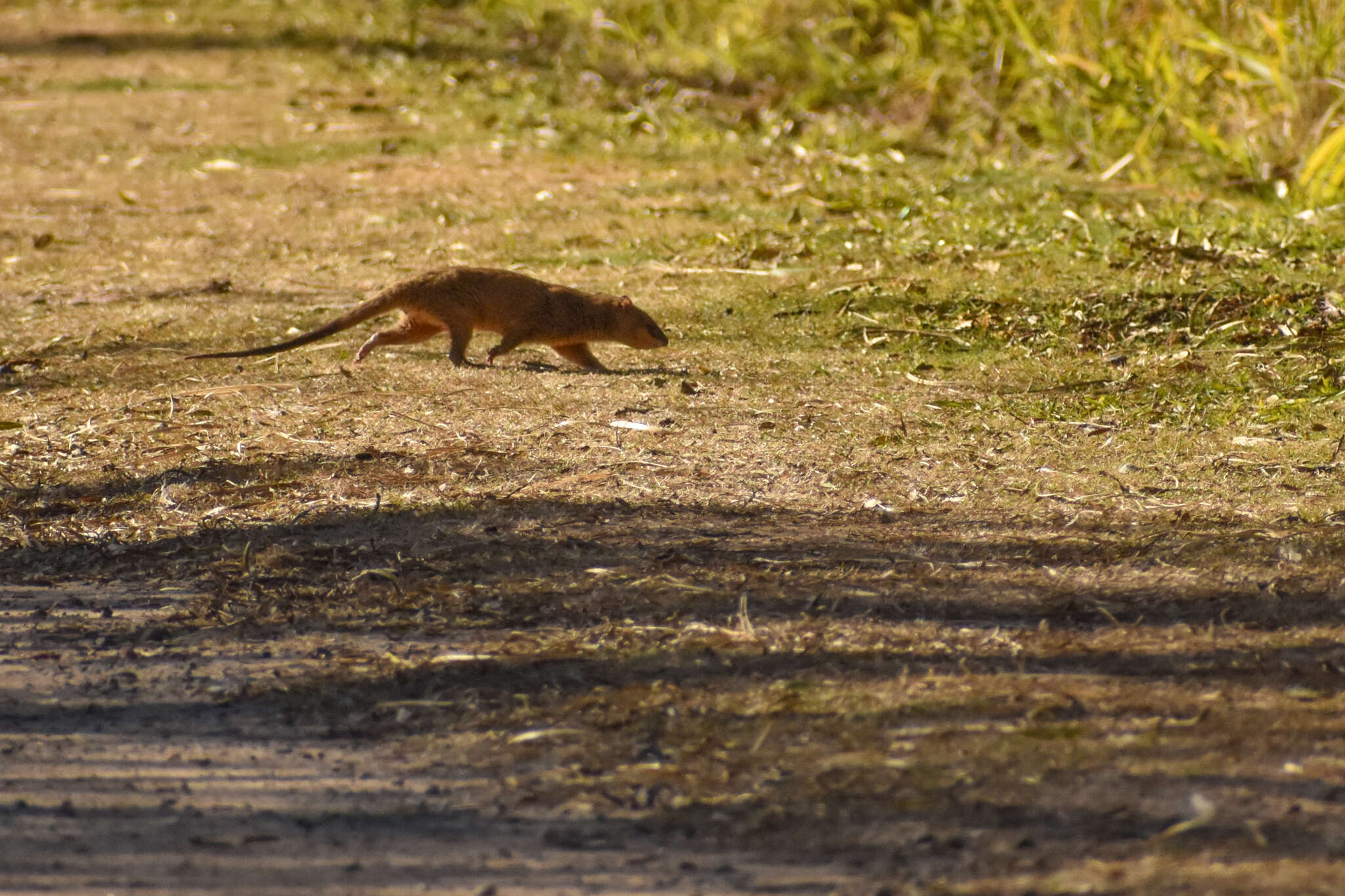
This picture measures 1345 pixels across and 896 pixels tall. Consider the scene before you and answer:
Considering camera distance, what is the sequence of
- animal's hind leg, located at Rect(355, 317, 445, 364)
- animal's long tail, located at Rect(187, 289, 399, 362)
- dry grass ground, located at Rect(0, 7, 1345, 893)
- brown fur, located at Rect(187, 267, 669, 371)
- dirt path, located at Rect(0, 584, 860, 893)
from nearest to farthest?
dirt path, located at Rect(0, 584, 860, 893)
dry grass ground, located at Rect(0, 7, 1345, 893)
animal's long tail, located at Rect(187, 289, 399, 362)
brown fur, located at Rect(187, 267, 669, 371)
animal's hind leg, located at Rect(355, 317, 445, 364)

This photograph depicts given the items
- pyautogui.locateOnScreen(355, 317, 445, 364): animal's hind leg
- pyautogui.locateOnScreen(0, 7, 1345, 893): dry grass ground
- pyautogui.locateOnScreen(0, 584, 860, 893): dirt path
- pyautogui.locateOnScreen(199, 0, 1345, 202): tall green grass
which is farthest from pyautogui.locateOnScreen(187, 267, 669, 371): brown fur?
pyautogui.locateOnScreen(199, 0, 1345, 202): tall green grass

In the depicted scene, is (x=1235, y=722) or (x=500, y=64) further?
(x=500, y=64)

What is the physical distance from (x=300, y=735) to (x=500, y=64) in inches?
333

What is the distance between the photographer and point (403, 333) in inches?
225

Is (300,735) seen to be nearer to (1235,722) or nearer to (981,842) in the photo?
(981,842)

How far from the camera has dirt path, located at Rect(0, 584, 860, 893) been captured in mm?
2639

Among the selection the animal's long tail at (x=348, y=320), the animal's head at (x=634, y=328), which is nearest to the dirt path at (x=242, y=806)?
the animal's long tail at (x=348, y=320)

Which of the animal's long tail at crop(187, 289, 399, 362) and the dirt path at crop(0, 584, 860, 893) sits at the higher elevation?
the animal's long tail at crop(187, 289, 399, 362)

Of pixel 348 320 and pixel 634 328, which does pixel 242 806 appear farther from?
pixel 634 328

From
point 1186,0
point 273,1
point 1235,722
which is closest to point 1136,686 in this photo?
point 1235,722

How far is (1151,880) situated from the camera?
252 centimetres

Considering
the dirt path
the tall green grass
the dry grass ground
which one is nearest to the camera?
the dirt path

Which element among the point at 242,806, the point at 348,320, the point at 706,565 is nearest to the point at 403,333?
the point at 348,320

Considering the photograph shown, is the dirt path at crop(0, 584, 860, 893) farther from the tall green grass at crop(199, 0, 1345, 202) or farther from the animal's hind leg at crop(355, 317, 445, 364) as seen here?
the tall green grass at crop(199, 0, 1345, 202)
